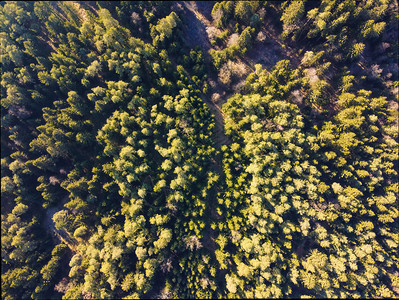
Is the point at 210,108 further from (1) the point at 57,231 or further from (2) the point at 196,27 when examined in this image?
(1) the point at 57,231

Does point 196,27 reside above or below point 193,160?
above

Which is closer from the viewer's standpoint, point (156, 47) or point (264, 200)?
point (264, 200)

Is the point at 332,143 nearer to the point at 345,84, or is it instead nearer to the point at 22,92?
the point at 345,84

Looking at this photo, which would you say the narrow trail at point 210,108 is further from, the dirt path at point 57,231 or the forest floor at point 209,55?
the dirt path at point 57,231

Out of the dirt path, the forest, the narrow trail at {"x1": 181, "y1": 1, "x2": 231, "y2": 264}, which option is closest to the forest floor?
the narrow trail at {"x1": 181, "y1": 1, "x2": 231, "y2": 264}

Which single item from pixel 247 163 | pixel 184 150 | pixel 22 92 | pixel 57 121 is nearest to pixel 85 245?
pixel 57 121

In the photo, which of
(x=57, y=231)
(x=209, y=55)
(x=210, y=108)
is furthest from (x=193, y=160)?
(x=57, y=231)

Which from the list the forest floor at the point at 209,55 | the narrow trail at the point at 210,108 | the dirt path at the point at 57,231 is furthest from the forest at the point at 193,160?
the forest floor at the point at 209,55

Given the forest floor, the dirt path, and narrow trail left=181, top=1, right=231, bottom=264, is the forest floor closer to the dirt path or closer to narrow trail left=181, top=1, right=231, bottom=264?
narrow trail left=181, top=1, right=231, bottom=264
